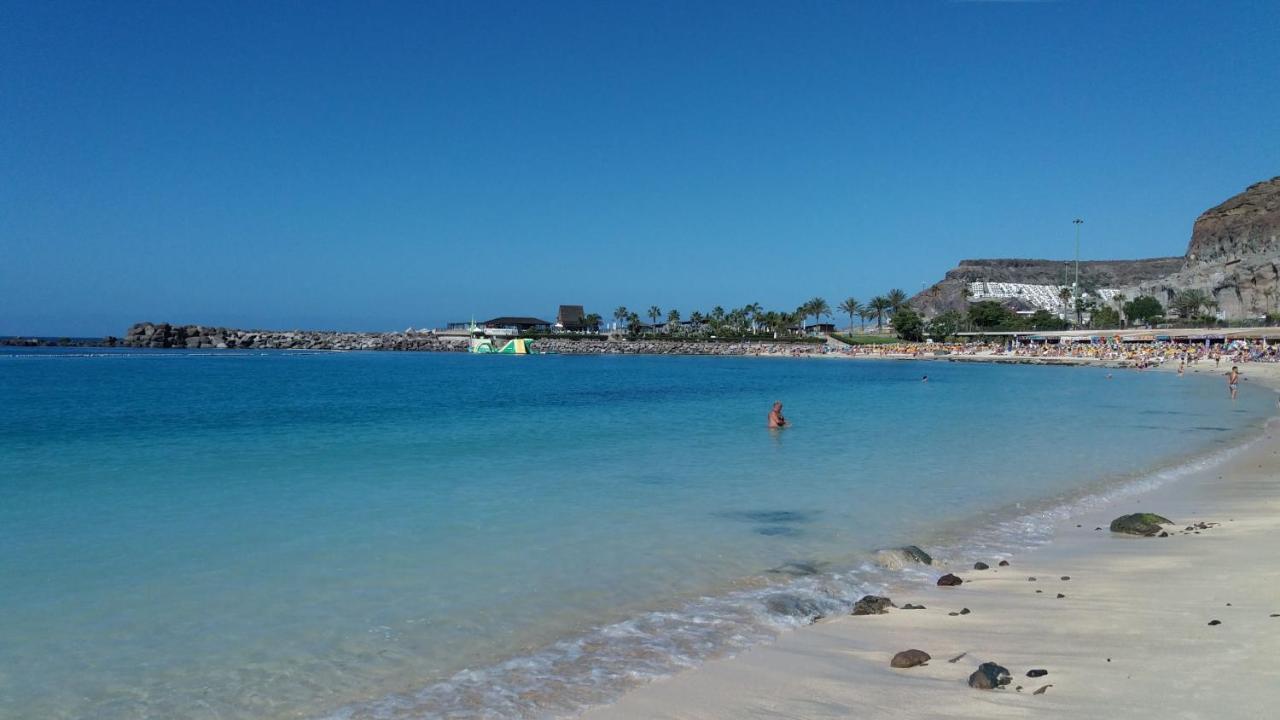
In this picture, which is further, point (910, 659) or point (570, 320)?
point (570, 320)

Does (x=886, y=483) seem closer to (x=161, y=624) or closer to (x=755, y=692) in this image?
(x=755, y=692)

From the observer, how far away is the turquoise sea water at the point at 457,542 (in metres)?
5.39

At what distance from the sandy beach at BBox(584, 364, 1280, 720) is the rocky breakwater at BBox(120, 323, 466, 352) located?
481 feet

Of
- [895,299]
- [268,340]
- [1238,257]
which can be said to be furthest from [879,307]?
[268,340]

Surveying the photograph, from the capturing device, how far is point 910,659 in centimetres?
495

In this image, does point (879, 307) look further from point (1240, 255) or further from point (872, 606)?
point (872, 606)

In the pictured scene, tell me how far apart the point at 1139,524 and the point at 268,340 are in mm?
156808

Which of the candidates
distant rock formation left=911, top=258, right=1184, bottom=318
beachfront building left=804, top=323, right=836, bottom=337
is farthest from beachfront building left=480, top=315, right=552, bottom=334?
distant rock formation left=911, top=258, right=1184, bottom=318

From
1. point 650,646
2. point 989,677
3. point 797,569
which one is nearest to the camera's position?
point 989,677

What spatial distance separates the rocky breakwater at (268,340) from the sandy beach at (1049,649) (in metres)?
147

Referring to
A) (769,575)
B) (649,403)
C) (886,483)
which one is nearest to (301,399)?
(649,403)

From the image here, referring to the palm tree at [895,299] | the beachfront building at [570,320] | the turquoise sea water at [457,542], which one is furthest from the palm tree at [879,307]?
the turquoise sea water at [457,542]

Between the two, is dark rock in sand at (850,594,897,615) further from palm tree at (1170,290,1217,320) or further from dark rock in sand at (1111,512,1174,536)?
palm tree at (1170,290,1217,320)

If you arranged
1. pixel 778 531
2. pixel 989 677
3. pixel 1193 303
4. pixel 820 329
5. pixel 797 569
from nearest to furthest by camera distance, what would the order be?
pixel 989 677 → pixel 797 569 → pixel 778 531 → pixel 1193 303 → pixel 820 329
